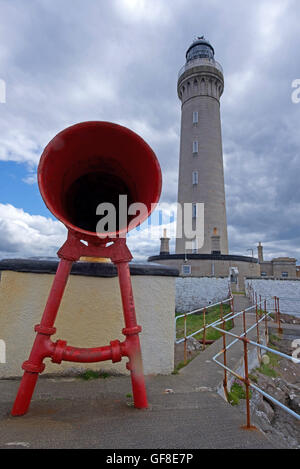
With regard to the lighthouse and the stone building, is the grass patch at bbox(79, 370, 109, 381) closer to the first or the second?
the lighthouse

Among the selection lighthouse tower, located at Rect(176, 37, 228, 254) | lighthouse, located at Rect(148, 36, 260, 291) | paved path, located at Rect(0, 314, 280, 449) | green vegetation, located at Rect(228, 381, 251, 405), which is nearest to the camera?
paved path, located at Rect(0, 314, 280, 449)

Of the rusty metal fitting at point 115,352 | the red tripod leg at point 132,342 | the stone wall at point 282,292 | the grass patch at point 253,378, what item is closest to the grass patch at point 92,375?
the red tripod leg at point 132,342

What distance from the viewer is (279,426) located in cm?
379

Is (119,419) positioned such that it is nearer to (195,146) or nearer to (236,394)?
(236,394)

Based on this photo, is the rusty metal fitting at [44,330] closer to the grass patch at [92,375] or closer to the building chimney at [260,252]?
the grass patch at [92,375]

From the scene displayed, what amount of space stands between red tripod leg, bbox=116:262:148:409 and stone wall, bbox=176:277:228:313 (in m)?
13.1

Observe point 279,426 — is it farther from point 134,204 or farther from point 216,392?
point 134,204

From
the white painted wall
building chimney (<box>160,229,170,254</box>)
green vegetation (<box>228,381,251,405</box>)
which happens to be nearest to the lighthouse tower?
building chimney (<box>160,229,170,254</box>)

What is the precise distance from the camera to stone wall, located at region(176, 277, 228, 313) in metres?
14.7

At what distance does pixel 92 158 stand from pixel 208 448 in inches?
103

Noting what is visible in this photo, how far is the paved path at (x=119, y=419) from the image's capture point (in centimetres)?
182

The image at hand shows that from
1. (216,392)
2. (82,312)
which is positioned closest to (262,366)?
(216,392)

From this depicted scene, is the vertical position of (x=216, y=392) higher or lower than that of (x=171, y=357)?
lower

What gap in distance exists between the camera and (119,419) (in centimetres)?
212
